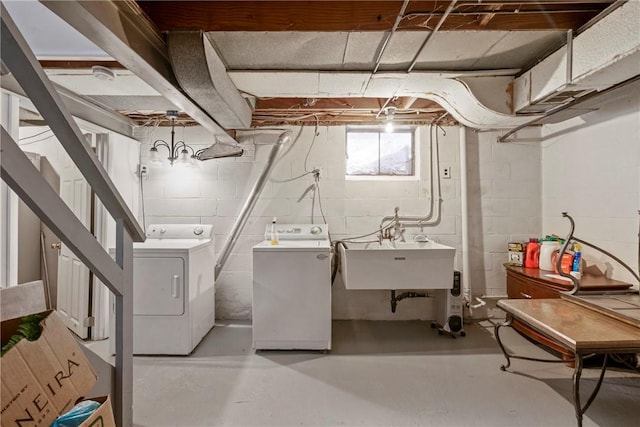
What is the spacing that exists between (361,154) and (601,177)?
217 centimetres

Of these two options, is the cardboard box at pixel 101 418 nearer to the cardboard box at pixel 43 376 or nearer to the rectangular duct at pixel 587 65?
the cardboard box at pixel 43 376

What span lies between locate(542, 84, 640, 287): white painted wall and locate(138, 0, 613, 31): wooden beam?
1231 millimetres

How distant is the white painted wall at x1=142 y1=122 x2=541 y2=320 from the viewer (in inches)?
133

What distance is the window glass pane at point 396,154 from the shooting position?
3.55 m

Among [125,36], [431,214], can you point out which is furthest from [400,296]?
[125,36]

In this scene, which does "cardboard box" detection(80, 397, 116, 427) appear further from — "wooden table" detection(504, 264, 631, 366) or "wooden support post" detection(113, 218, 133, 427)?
"wooden table" detection(504, 264, 631, 366)

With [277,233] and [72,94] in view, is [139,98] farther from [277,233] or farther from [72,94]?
[277,233]

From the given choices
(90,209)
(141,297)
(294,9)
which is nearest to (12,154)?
(294,9)

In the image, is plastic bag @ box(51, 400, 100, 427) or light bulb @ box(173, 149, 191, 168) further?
A: light bulb @ box(173, 149, 191, 168)

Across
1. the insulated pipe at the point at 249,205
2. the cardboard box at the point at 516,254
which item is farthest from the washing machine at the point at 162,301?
the cardboard box at the point at 516,254

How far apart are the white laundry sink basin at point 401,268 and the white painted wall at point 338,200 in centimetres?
68

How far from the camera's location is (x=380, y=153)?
3.58 metres

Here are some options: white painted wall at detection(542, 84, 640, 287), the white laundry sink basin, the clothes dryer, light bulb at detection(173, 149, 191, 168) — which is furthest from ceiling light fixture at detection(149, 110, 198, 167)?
white painted wall at detection(542, 84, 640, 287)

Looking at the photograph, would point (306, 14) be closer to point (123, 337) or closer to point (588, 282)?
point (123, 337)
